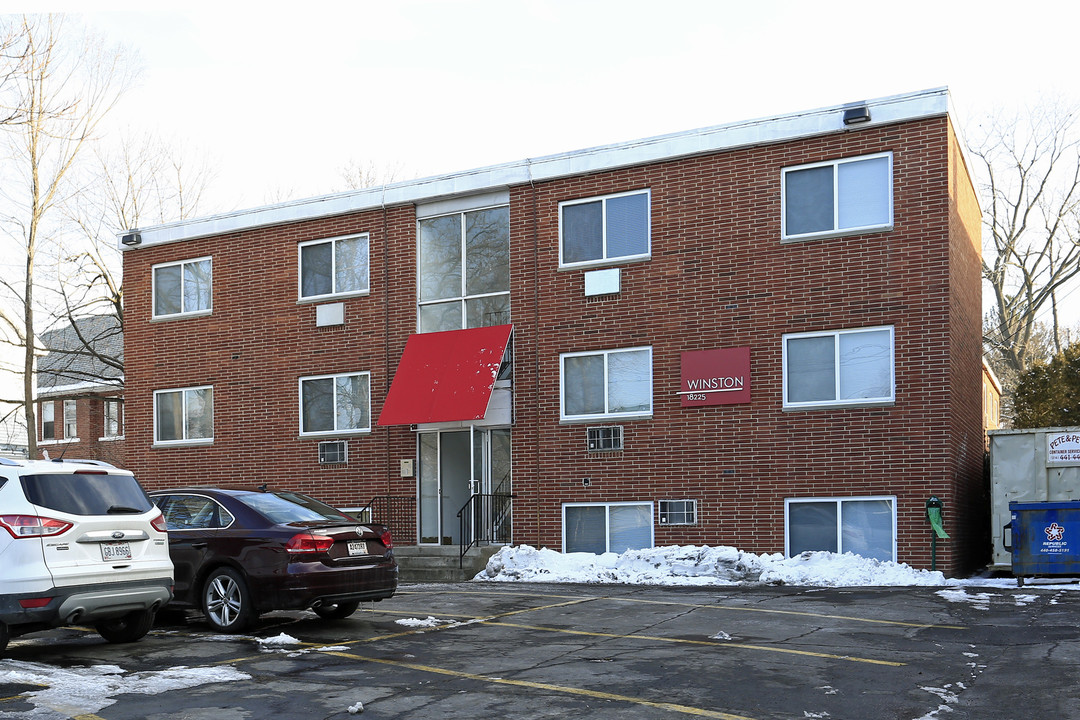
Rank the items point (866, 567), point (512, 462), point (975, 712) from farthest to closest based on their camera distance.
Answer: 1. point (512, 462)
2. point (866, 567)
3. point (975, 712)

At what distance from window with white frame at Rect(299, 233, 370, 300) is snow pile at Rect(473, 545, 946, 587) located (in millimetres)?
6811

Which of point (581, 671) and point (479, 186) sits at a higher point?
point (479, 186)

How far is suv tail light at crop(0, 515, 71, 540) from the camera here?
8.66 meters

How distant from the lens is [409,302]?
68.5ft

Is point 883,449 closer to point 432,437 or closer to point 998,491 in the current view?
point 998,491

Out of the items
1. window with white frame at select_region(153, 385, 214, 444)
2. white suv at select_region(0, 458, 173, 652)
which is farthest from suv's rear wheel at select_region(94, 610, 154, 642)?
window with white frame at select_region(153, 385, 214, 444)

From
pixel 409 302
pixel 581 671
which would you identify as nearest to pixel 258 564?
pixel 581 671

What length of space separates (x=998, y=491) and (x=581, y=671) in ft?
37.2

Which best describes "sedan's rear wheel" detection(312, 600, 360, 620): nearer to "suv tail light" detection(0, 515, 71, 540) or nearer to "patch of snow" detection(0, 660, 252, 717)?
"patch of snow" detection(0, 660, 252, 717)

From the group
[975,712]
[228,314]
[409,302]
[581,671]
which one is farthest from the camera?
[228,314]

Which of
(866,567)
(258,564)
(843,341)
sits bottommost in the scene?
(866,567)

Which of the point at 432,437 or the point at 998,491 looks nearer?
the point at 998,491

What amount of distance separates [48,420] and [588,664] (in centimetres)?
3756

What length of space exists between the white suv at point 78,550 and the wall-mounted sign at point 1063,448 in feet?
45.1
